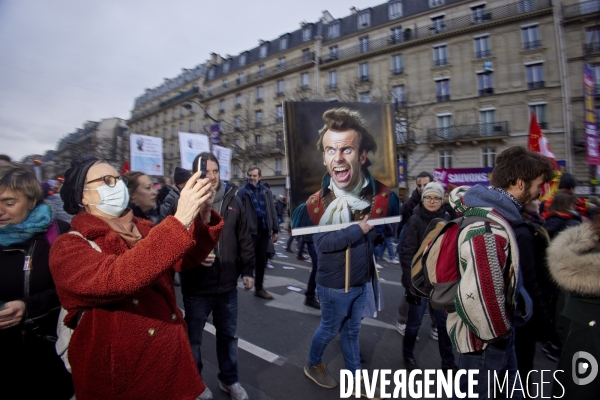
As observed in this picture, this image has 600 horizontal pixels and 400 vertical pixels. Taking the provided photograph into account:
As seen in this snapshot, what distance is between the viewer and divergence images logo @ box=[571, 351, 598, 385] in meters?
1.67

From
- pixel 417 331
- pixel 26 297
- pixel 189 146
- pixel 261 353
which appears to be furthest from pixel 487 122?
pixel 26 297

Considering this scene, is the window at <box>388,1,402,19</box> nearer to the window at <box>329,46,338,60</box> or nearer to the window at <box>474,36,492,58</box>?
the window at <box>329,46,338,60</box>

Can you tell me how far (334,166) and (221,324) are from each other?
1.70 m

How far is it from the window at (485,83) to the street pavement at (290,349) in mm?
24328

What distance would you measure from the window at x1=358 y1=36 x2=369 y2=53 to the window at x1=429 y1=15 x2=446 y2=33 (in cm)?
585

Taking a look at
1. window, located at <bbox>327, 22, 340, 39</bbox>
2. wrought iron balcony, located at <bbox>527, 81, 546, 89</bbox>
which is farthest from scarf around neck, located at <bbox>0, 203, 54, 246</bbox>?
window, located at <bbox>327, 22, 340, 39</bbox>

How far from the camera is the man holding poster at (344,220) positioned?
2.51 m

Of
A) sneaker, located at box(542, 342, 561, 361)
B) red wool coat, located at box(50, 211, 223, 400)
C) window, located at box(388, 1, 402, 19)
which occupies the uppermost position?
window, located at box(388, 1, 402, 19)

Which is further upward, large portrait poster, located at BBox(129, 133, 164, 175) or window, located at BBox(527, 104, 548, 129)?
window, located at BBox(527, 104, 548, 129)

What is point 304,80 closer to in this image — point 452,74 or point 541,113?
point 452,74

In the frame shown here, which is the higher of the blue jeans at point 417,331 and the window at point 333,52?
the window at point 333,52

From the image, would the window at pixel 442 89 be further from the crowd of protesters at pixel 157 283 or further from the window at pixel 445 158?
the crowd of protesters at pixel 157 283

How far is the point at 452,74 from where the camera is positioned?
973 inches

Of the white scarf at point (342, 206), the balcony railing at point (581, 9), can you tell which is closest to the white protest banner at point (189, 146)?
the white scarf at point (342, 206)
